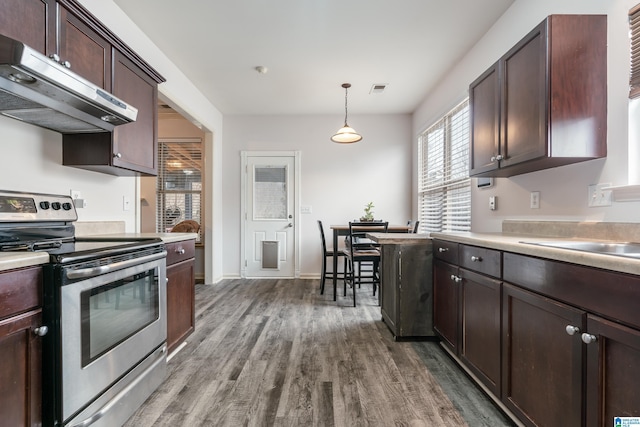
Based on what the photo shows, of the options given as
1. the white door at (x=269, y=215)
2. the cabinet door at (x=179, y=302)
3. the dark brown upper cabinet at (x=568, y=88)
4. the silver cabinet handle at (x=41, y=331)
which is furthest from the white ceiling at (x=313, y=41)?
the silver cabinet handle at (x=41, y=331)

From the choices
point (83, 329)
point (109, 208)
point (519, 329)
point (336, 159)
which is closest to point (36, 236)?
Answer: point (83, 329)

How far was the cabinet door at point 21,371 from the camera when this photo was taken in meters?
1.00

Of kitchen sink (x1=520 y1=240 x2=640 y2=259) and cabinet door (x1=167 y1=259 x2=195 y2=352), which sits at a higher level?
kitchen sink (x1=520 y1=240 x2=640 y2=259)

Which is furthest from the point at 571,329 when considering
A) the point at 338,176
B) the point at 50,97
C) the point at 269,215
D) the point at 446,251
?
the point at 269,215

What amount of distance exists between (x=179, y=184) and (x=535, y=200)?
479 cm

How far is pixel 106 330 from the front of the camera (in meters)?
1.39

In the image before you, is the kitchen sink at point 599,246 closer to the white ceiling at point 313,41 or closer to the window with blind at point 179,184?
the white ceiling at point 313,41

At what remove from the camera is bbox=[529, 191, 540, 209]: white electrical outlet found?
207 centimetres

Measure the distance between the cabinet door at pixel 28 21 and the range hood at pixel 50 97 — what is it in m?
0.22

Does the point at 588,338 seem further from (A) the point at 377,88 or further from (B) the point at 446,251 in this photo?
(A) the point at 377,88

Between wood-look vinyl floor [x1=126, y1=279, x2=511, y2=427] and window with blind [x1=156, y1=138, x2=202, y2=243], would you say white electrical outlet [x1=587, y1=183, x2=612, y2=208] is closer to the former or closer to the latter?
wood-look vinyl floor [x1=126, y1=279, x2=511, y2=427]

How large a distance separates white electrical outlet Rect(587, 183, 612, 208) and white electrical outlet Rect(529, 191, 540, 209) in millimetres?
395

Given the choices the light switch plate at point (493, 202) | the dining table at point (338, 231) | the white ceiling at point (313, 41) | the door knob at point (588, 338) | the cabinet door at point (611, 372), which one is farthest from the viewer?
the dining table at point (338, 231)

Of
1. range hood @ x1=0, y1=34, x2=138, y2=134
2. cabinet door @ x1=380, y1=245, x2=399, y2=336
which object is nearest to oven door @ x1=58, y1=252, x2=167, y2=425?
range hood @ x1=0, y1=34, x2=138, y2=134
